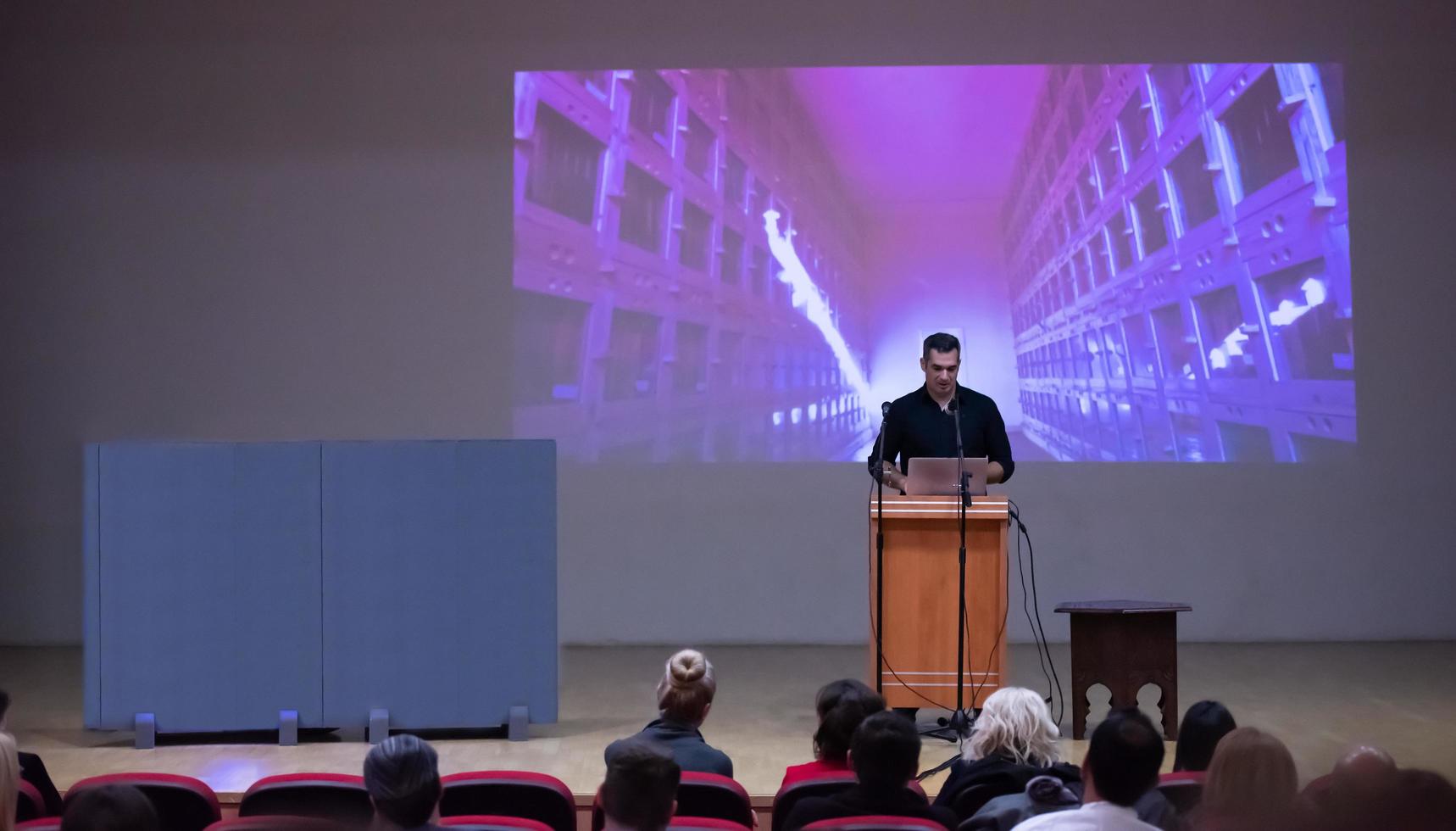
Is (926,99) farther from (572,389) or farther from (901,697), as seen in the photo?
(901,697)

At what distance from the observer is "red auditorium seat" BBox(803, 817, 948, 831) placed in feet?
7.67

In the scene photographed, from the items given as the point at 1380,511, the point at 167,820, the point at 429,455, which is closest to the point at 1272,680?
the point at 1380,511

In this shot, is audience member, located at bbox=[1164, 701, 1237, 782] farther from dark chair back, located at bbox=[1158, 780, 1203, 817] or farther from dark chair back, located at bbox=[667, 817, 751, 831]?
dark chair back, located at bbox=[667, 817, 751, 831]

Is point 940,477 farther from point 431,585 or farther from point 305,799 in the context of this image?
point 305,799

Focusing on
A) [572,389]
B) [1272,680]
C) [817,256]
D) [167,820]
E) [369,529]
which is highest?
[817,256]

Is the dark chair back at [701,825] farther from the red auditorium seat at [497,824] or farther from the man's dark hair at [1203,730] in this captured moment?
the man's dark hair at [1203,730]

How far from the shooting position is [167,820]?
8.93ft

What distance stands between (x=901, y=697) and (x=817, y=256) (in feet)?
11.4

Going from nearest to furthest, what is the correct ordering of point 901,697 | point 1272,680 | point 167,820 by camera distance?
point 167,820 < point 901,697 < point 1272,680

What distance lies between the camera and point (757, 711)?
572cm

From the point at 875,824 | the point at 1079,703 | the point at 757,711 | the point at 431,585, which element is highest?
the point at 431,585

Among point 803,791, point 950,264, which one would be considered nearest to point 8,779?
point 803,791

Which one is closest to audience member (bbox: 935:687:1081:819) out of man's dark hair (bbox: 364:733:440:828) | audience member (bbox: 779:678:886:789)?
audience member (bbox: 779:678:886:789)

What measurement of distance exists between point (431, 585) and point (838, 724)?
2434 mm
